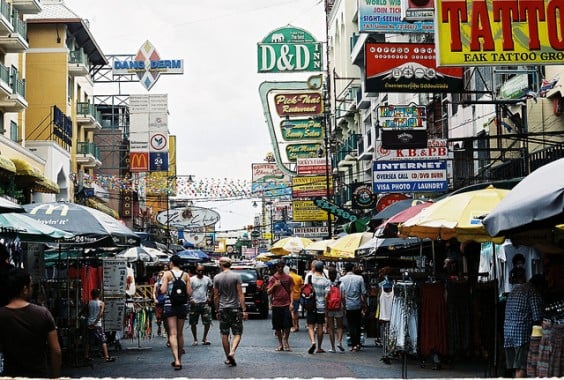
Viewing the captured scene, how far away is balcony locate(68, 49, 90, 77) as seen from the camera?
49.5 m

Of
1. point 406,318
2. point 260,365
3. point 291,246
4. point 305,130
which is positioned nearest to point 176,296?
point 260,365

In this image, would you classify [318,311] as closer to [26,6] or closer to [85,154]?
[26,6]

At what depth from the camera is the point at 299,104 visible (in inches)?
1759

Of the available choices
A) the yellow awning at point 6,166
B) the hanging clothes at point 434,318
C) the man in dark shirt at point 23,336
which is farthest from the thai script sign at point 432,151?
the man in dark shirt at point 23,336

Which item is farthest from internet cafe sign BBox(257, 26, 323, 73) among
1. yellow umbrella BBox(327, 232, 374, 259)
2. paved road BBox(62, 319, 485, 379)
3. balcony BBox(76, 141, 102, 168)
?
paved road BBox(62, 319, 485, 379)

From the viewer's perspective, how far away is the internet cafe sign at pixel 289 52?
4166 centimetres

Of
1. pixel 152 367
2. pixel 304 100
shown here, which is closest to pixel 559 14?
pixel 152 367

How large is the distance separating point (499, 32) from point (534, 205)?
25.1 feet

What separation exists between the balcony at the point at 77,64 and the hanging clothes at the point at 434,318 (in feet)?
129

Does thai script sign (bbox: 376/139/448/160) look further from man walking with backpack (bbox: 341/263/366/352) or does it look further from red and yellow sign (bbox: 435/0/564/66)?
red and yellow sign (bbox: 435/0/564/66)

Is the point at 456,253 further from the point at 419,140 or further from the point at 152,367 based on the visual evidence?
the point at 152,367

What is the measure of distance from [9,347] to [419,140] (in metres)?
17.8

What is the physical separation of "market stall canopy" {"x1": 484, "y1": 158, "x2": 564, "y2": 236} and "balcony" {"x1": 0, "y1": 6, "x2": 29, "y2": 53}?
29.7 meters

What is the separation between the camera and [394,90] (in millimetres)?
20219
